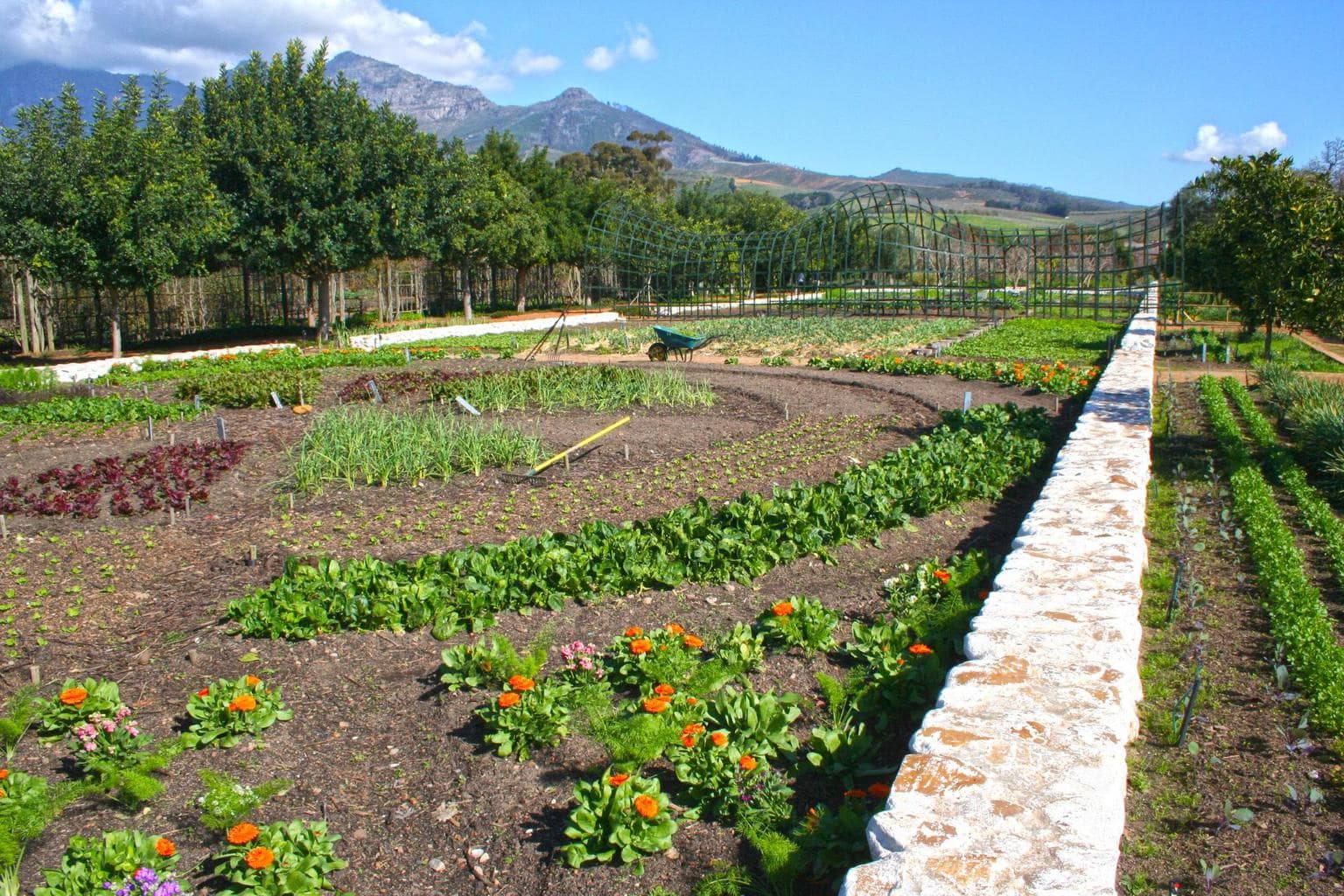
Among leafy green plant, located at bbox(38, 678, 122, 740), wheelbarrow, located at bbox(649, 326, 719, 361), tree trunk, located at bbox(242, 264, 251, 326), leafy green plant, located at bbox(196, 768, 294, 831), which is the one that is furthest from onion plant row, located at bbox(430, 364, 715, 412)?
tree trunk, located at bbox(242, 264, 251, 326)

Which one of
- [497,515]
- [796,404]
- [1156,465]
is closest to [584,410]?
[796,404]

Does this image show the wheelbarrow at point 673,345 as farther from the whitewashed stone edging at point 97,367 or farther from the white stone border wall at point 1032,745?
the white stone border wall at point 1032,745

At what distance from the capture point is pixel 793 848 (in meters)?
2.74

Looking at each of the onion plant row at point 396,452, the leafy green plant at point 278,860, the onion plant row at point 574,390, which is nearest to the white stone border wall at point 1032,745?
the leafy green plant at point 278,860

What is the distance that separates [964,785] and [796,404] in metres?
8.73

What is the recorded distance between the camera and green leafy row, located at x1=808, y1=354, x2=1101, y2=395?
12.0m

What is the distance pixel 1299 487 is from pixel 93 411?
11.0 metres

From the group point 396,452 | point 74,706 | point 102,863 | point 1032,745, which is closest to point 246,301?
point 396,452

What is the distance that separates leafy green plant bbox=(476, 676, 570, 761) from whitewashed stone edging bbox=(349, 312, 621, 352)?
50.1 ft

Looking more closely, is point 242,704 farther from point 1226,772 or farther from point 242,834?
point 1226,772

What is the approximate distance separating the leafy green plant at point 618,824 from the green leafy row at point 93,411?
29.2ft

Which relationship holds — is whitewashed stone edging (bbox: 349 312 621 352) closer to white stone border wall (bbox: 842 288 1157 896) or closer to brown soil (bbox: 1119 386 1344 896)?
white stone border wall (bbox: 842 288 1157 896)

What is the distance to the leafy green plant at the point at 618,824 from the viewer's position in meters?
2.78

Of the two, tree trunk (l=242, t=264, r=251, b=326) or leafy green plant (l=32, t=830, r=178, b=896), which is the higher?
tree trunk (l=242, t=264, r=251, b=326)
